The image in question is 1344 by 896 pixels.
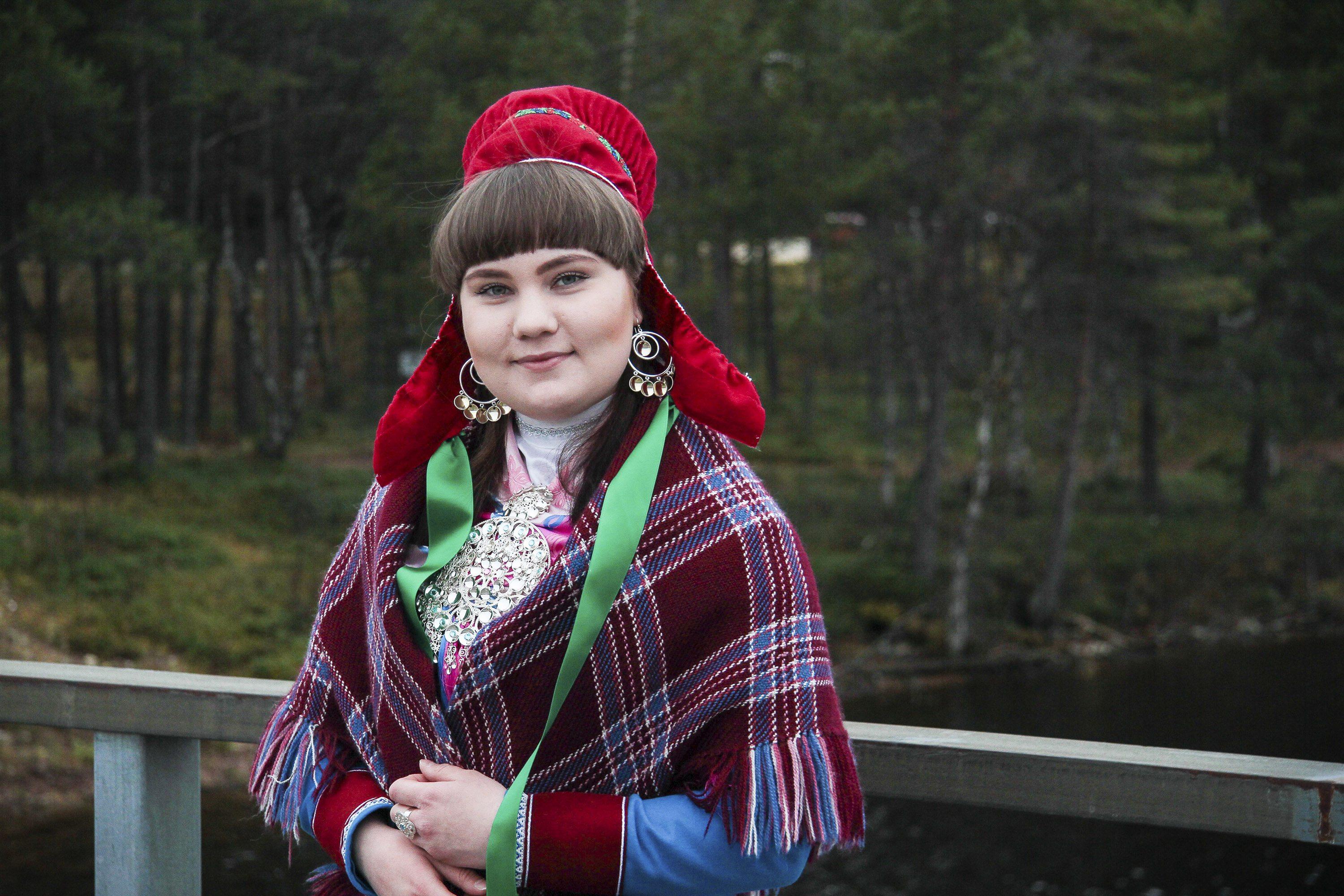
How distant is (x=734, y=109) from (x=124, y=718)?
1563 cm

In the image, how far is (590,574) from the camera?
1.32m

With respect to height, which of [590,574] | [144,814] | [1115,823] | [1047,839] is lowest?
[1047,839]

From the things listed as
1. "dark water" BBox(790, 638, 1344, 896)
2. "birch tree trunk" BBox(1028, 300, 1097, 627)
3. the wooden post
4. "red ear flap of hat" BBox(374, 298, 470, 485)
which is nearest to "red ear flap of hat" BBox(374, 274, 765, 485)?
"red ear flap of hat" BBox(374, 298, 470, 485)

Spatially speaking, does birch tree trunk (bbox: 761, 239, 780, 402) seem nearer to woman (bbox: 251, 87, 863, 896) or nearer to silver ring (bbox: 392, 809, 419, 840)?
woman (bbox: 251, 87, 863, 896)

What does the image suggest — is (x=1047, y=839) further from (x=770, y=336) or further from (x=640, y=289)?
(x=770, y=336)

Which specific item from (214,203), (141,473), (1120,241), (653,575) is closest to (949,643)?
(1120,241)

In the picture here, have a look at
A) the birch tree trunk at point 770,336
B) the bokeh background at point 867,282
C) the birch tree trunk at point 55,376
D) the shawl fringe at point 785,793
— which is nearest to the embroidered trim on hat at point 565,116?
the shawl fringe at point 785,793

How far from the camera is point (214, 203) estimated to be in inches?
765

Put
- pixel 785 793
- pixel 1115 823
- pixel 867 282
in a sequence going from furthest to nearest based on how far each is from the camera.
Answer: pixel 867 282, pixel 1115 823, pixel 785 793

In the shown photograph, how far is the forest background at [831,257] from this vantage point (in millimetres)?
14281

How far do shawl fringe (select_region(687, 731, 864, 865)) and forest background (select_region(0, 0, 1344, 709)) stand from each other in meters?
11.3

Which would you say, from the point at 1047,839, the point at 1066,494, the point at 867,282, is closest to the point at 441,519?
the point at 1047,839

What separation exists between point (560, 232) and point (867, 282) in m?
15.7

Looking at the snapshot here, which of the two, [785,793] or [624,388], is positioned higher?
[624,388]
